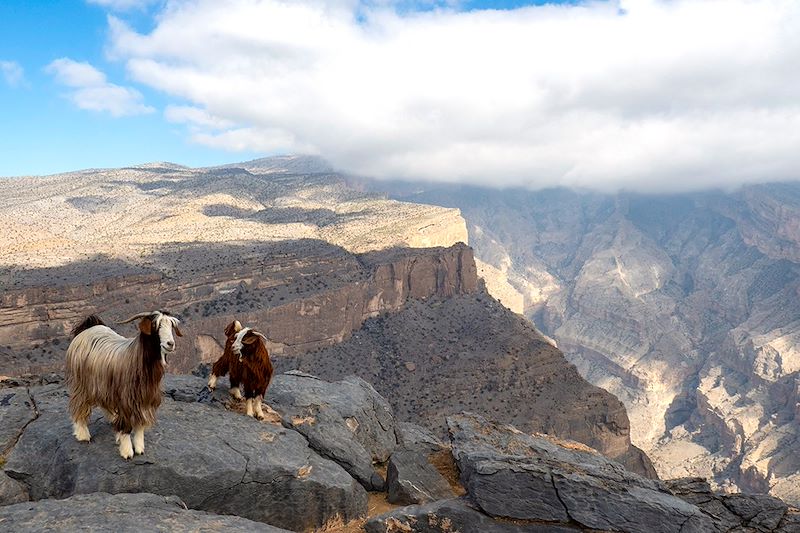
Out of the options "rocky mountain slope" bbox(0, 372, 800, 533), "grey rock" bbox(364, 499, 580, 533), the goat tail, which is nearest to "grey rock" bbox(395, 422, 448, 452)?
"rocky mountain slope" bbox(0, 372, 800, 533)

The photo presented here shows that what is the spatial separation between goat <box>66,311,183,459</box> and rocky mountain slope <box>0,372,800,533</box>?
1.54ft

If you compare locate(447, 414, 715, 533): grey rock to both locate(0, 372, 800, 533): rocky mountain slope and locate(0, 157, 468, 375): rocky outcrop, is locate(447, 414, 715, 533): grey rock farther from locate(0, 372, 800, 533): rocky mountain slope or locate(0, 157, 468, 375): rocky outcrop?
locate(0, 157, 468, 375): rocky outcrop

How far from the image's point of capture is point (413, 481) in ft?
37.1

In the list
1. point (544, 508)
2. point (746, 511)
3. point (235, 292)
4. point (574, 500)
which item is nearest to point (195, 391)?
point (544, 508)

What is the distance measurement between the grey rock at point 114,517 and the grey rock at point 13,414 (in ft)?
9.51

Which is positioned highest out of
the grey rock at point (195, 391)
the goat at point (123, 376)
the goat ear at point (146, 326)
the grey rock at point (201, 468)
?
the goat ear at point (146, 326)

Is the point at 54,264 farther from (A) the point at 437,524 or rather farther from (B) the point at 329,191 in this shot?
(B) the point at 329,191

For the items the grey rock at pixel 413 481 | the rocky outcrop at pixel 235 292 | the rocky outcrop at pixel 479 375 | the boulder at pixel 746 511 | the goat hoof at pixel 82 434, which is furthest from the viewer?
the rocky outcrop at pixel 479 375

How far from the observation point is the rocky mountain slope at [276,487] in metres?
7.72

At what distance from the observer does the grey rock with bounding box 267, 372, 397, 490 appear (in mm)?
11688

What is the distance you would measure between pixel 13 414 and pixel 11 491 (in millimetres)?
2326

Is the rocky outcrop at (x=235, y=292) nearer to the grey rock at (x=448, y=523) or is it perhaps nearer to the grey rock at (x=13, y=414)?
the grey rock at (x=13, y=414)

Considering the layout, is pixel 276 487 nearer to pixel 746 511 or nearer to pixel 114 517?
pixel 114 517

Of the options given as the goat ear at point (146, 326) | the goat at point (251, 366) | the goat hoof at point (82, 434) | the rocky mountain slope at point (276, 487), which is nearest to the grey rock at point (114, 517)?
the rocky mountain slope at point (276, 487)
